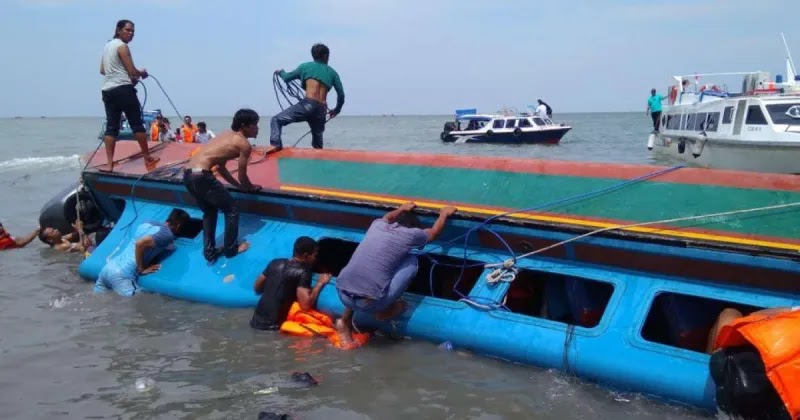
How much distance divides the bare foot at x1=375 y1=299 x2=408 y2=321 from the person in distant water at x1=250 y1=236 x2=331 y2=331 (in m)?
0.67

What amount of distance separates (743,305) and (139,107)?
6521 millimetres

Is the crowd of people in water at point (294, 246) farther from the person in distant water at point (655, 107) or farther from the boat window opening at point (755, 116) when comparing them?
the person in distant water at point (655, 107)

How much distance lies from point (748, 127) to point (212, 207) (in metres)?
12.1

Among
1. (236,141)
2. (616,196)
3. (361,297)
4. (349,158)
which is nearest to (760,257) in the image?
(616,196)

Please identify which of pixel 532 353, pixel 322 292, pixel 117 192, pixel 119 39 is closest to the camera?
pixel 532 353

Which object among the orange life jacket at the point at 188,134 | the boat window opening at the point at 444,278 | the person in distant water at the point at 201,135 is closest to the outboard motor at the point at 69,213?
the boat window opening at the point at 444,278

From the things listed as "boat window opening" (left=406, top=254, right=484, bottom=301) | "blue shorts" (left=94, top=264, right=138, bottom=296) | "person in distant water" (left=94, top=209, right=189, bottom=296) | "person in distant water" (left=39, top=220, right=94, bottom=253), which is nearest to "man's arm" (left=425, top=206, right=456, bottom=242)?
"boat window opening" (left=406, top=254, right=484, bottom=301)

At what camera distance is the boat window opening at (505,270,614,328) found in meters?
5.40

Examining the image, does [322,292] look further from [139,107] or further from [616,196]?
[139,107]

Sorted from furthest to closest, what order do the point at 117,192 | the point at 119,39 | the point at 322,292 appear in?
the point at 117,192 → the point at 119,39 → the point at 322,292

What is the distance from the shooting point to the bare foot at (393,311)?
5.58m

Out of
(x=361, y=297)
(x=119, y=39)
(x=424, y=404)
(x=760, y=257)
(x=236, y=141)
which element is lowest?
(x=424, y=404)

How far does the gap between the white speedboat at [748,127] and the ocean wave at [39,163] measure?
21218mm

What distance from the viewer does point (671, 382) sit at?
439 centimetres
